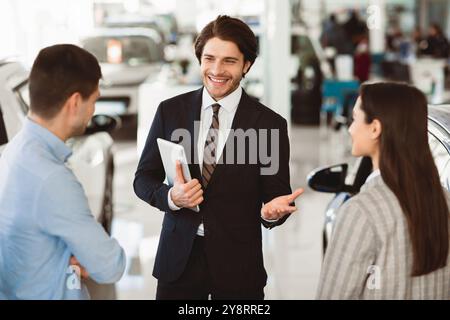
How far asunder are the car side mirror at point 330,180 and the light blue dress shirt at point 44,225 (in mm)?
2212

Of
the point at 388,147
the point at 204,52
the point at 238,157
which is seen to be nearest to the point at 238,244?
the point at 238,157

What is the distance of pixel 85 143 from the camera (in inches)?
236

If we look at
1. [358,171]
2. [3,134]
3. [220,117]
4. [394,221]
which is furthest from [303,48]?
[394,221]

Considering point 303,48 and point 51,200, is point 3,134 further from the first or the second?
point 303,48

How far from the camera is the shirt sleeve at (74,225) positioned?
212 centimetres

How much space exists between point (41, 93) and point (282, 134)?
3.22 ft

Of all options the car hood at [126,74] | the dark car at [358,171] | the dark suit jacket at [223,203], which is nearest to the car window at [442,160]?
A: the dark car at [358,171]

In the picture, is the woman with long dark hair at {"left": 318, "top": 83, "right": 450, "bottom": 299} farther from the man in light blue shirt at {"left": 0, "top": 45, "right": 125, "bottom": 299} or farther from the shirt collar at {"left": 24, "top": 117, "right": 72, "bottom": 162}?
the shirt collar at {"left": 24, "top": 117, "right": 72, "bottom": 162}

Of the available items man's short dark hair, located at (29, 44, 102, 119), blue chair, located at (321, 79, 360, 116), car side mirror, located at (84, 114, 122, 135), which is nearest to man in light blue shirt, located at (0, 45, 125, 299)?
man's short dark hair, located at (29, 44, 102, 119)

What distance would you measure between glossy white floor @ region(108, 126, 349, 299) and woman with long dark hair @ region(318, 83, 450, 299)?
3046 millimetres

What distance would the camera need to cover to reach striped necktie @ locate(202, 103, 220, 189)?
9.47ft

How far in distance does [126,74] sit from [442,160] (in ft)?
30.0

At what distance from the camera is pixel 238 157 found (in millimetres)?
2848

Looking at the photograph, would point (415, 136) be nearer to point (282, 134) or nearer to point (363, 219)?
point (363, 219)
